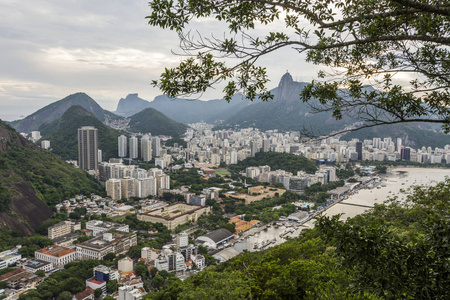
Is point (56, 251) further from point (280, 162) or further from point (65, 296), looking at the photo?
point (280, 162)

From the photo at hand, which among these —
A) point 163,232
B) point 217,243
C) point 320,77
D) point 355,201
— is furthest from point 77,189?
point 320,77

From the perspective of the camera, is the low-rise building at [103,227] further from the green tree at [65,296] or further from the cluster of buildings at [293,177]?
the cluster of buildings at [293,177]

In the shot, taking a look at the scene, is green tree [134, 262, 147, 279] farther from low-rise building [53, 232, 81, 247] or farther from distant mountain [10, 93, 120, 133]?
distant mountain [10, 93, 120, 133]

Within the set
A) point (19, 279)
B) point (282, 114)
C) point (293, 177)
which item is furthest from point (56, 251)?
point (282, 114)

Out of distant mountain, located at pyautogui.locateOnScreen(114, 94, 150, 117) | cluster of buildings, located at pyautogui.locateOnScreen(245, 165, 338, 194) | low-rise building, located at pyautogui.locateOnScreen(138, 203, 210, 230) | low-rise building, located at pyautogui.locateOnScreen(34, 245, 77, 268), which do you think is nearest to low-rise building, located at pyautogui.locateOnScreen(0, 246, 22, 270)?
low-rise building, located at pyautogui.locateOnScreen(34, 245, 77, 268)

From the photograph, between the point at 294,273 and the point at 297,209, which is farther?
the point at 297,209

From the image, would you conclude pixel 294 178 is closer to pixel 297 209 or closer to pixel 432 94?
pixel 297 209
